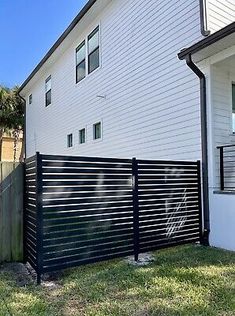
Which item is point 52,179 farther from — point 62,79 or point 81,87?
point 62,79

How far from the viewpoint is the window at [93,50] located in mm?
11203

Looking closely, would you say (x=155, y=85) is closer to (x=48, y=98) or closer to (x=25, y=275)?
(x=25, y=275)

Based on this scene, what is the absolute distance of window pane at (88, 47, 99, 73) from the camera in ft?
36.8

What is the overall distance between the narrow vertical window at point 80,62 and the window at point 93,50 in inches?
19.1

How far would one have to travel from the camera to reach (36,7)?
1634 centimetres

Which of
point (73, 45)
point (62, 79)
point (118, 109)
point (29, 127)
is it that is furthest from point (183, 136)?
point (29, 127)

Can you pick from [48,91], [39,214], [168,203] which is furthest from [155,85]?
[48,91]

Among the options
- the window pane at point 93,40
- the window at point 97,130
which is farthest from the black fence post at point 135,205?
the window pane at point 93,40

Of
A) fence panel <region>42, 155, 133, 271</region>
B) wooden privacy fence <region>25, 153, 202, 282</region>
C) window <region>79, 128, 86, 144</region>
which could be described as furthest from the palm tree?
fence panel <region>42, 155, 133, 271</region>

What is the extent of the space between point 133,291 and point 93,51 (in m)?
9.46

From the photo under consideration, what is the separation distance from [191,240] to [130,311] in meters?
3.04

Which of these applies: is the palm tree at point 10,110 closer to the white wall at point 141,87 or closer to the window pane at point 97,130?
the white wall at point 141,87

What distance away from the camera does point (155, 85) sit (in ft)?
26.5

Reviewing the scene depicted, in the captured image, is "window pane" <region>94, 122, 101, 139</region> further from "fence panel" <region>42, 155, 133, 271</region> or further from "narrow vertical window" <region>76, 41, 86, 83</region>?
"fence panel" <region>42, 155, 133, 271</region>
